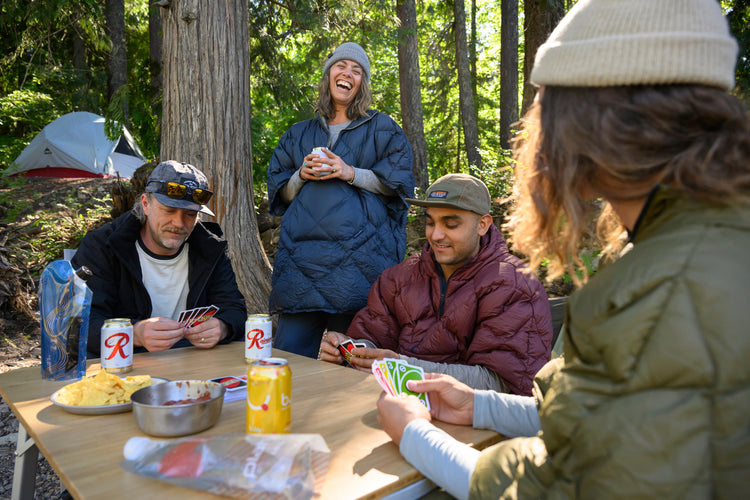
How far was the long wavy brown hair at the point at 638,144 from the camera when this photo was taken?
2.97 feet

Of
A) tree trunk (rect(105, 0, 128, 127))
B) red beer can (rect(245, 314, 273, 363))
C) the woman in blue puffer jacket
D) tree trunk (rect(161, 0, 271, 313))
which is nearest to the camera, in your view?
red beer can (rect(245, 314, 273, 363))

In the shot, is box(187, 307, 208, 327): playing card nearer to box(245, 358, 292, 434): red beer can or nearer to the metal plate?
the metal plate

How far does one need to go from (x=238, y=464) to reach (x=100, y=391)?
2.31 feet

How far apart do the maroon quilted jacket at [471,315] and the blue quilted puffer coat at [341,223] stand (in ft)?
1.10

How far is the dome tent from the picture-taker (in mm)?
10445

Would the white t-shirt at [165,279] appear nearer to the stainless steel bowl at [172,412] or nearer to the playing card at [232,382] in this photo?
the playing card at [232,382]

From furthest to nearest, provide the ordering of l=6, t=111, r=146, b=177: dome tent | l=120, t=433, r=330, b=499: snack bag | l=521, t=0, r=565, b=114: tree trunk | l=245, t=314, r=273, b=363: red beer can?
l=6, t=111, r=146, b=177: dome tent
l=521, t=0, r=565, b=114: tree trunk
l=245, t=314, r=273, b=363: red beer can
l=120, t=433, r=330, b=499: snack bag

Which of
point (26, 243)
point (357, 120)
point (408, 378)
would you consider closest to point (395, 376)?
point (408, 378)

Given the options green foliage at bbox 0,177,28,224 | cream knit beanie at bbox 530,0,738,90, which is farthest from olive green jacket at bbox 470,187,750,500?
green foliage at bbox 0,177,28,224

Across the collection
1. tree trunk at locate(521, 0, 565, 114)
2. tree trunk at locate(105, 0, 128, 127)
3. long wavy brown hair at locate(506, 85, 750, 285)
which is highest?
tree trunk at locate(105, 0, 128, 127)

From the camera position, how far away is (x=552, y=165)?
3.51 feet

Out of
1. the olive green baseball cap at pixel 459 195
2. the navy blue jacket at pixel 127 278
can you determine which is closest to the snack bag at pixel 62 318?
the navy blue jacket at pixel 127 278

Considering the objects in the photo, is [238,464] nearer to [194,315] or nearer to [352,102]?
[194,315]

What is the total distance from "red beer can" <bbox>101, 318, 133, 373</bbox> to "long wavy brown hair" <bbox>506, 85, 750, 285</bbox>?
1.49 m
